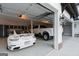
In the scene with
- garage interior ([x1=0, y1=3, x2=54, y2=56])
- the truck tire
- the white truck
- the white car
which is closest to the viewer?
the white car

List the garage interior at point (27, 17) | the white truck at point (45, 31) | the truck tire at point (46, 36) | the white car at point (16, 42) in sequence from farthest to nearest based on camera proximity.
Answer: the truck tire at point (46, 36) → the white truck at point (45, 31) → the garage interior at point (27, 17) → the white car at point (16, 42)

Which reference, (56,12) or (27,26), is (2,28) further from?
(56,12)

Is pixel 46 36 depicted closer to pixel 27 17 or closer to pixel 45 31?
pixel 45 31

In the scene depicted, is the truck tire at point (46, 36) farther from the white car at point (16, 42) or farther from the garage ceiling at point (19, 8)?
the white car at point (16, 42)

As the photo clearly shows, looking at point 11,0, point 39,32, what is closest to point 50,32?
point 39,32

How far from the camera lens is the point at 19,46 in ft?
→ 21.9

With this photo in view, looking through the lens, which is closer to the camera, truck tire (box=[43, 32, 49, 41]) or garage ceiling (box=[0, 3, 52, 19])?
garage ceiling (box=[0, 3, 52, 19])

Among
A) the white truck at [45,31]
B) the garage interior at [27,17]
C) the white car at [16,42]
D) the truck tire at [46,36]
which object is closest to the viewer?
the white car at [16,42]

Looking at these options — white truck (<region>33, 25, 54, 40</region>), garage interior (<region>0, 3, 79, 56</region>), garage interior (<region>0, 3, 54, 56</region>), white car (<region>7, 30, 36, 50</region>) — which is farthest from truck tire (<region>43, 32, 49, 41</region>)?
white car (<region>7, 30, 36, 50</region>)

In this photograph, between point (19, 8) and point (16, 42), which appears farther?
point (19, 8)

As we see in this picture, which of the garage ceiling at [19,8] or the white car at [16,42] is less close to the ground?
the garage ceiling at [19,8]

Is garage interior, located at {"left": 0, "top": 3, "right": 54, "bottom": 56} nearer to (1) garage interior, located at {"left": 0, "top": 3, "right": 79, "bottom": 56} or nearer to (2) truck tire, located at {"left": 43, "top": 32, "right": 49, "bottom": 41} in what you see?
(1) garage interior, located at {"left": 0, "top": 3, "right": 79, "bottom": 56}

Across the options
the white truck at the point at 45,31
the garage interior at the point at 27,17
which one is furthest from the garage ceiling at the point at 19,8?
the white truck at the point at 45,31

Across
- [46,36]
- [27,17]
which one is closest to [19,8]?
[27,17]
